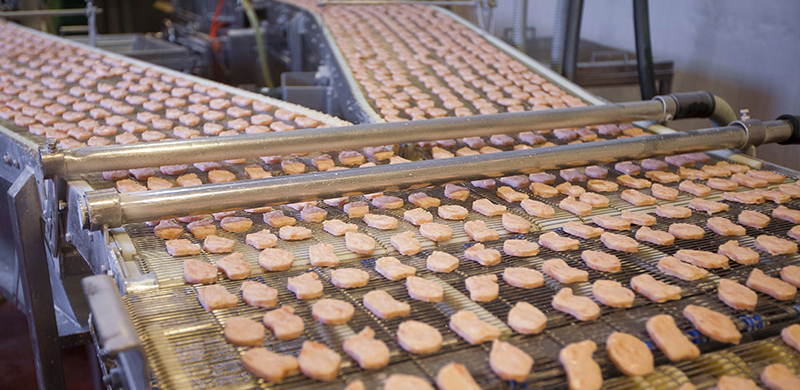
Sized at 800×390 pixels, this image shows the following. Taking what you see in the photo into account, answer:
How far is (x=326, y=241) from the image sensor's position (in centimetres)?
198

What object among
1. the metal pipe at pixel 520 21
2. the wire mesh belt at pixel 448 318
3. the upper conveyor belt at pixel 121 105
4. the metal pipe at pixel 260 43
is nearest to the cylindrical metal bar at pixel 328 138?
the wire mesh belt at pixel 448 318

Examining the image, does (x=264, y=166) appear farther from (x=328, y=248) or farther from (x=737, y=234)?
(x=737, y=234)

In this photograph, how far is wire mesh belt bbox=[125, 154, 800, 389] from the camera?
53.7 inches

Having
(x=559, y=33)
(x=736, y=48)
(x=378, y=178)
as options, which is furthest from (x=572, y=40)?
(x=378, y=178)

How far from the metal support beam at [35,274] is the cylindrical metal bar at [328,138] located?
13cm

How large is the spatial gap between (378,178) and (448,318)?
0.72 metres

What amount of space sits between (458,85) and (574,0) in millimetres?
1126

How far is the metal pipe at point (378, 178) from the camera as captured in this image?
183cm

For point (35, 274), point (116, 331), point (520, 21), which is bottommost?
point (35, 274)

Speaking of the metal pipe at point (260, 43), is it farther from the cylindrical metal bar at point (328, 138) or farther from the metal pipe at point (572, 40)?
the cylindrical metal bar at point (328, 138)

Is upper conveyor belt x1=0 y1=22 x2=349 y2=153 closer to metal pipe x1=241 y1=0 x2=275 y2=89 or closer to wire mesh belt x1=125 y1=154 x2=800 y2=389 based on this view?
wire mesh belt x1=125 y1=154 x2=800 y2=389

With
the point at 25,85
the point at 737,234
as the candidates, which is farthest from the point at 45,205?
the point at 737,234

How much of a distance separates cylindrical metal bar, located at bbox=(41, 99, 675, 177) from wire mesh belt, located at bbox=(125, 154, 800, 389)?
31 centimetres

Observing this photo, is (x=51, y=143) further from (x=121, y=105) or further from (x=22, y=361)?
(x=22, y=361)
